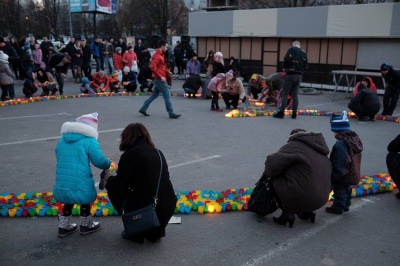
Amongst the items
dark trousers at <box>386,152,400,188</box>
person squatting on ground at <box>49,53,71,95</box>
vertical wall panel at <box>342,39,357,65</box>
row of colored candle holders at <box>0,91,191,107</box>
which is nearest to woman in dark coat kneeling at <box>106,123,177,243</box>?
dark trousers at <box>386,152,400,188</box>

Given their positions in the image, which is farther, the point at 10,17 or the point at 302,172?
the point at 10,17

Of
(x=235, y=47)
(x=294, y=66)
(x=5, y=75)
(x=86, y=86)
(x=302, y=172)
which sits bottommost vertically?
(x=86, y=86)

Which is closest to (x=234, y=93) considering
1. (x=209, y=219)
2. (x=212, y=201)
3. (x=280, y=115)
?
(x=280, y=115)

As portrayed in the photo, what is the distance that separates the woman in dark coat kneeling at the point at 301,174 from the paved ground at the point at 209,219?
34 cm

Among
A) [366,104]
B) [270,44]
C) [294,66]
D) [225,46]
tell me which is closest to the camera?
[294,66]

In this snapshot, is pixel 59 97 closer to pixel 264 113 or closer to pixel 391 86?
pixel 264 113

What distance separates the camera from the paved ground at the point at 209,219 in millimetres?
3773

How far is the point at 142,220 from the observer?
12.2 ft

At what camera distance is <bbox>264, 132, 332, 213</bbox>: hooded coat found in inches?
164

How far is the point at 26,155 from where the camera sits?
702 centimetres

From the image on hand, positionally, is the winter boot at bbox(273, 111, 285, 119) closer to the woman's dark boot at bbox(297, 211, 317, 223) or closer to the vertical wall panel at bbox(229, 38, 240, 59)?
the woman's dark boot at bbox(297, 211, 317, 223)

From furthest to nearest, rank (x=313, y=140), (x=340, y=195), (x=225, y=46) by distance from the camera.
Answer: (x=225, y=46) < (x=340, y=195) < (x=313, y=140)

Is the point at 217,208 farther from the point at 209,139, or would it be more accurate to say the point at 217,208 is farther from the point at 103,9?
the point at 103,9

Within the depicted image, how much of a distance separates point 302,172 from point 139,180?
5.60 feet
